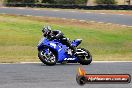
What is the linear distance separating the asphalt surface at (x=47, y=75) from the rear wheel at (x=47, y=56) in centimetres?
21

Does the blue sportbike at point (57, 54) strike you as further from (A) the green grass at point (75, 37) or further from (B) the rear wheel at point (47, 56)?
(A) the green grass at point (75, 37)

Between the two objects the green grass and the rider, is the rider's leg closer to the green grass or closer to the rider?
the rider

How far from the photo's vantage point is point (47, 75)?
33.9 ft

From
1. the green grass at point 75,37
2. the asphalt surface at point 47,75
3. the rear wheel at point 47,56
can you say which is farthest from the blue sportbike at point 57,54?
the green grass at point 75,37

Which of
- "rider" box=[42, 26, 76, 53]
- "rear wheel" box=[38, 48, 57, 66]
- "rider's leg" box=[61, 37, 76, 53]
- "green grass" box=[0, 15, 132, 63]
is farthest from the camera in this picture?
"green grass" box=[0, 15, 132, 63]

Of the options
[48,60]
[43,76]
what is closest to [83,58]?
[48,60]

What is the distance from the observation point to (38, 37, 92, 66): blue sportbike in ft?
42.2

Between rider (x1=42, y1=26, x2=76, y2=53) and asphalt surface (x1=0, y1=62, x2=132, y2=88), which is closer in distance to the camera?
asphalt surface (x1=0, y1=62, x2=132, y2=88)

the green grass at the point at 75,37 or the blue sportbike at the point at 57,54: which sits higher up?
the blue sportbike at the point at 57,54

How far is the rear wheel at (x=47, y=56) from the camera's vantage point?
12812mm

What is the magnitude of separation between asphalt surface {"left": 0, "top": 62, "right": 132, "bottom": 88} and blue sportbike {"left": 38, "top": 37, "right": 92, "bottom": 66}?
238 millimetres

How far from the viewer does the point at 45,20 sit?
32.3 m

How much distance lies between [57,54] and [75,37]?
36.6 ft

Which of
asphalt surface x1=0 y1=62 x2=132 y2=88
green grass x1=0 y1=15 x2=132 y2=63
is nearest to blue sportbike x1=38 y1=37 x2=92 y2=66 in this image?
asphalt surface x1=0 y1=62 x2=132 y2=88
